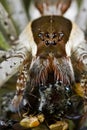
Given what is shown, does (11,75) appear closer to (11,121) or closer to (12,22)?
(11,121)

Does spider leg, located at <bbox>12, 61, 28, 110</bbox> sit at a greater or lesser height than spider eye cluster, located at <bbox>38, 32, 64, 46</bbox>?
lesser

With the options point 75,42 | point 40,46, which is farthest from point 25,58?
point 75,42

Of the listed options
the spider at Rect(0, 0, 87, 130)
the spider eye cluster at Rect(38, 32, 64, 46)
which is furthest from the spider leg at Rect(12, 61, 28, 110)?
the spider eye cluster at Rect(38, 32, 64, 46)

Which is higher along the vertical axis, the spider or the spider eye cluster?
the spider eye cluster

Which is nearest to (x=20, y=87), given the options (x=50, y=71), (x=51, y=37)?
(x=50, y=71)

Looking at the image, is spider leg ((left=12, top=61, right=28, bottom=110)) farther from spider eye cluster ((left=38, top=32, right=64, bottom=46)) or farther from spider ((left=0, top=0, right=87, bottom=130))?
spider eye cluster ((left=38, top=32, right=64, bottom=46))

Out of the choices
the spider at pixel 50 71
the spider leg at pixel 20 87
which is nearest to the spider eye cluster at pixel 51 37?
the spider at pixel 50 71

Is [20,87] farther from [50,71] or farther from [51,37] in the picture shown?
[51,37]
